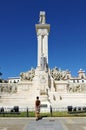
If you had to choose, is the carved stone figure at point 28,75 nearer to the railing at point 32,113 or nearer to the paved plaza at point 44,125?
the railing at point 32,113

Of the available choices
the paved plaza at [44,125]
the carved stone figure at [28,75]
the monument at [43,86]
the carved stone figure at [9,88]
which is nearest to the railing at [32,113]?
the paved plaza at [44,125]

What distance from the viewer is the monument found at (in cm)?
4461

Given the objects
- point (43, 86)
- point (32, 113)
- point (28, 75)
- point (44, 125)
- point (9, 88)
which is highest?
point (28, 75)

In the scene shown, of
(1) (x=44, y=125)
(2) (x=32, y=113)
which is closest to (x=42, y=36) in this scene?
(2) (x=32, y=113)

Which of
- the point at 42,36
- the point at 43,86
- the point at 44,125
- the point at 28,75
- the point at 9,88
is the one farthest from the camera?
the point at 9,88

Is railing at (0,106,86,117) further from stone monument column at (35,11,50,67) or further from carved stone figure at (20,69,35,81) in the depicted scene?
stone monument column at (35,11,50,67)

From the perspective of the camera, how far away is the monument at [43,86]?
146ft

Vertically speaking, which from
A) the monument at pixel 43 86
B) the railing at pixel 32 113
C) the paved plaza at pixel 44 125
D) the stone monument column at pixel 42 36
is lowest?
the paved plaza at pixel 44 125

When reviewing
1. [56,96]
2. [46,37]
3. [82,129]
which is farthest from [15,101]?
[82,129]

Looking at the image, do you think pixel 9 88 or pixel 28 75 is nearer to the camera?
pixel 28 75

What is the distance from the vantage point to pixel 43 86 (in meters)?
47.0

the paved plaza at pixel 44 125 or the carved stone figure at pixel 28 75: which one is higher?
the carved stone figure at pixel 28 75

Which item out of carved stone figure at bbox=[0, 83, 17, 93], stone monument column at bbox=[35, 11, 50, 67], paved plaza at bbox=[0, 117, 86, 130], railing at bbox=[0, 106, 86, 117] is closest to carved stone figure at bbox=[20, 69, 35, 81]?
carved stone figure at bbox=[0, 83, 17, 93]

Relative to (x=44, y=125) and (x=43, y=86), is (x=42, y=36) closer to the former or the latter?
(x=43, y=86)
